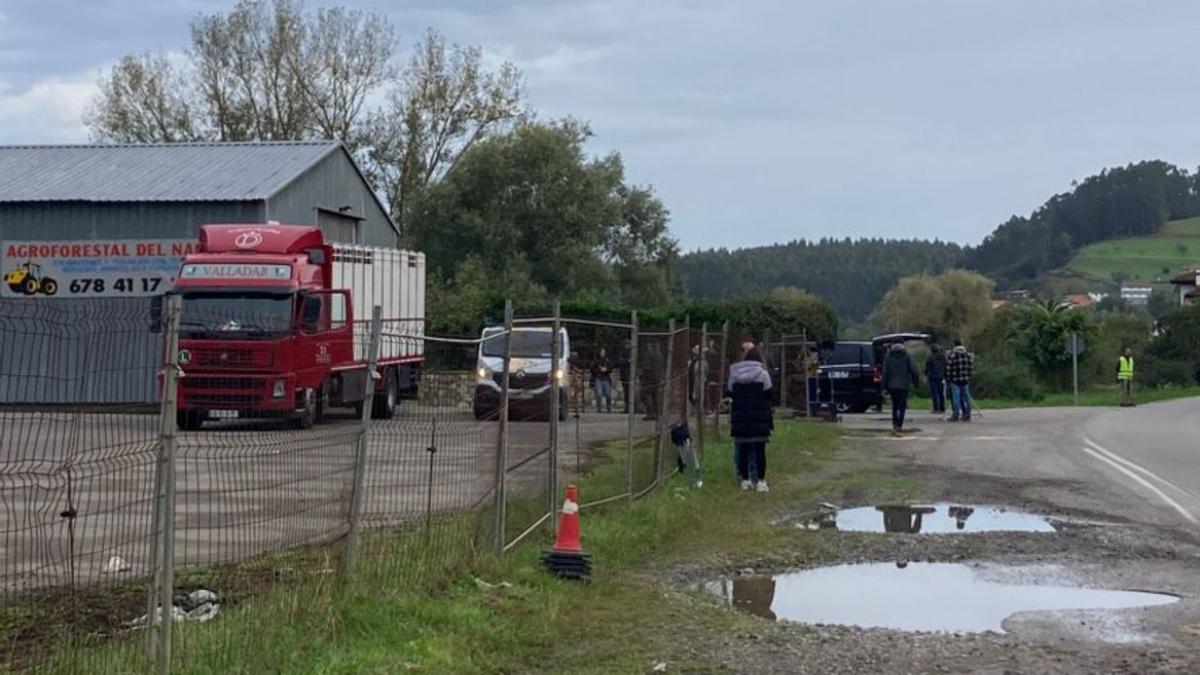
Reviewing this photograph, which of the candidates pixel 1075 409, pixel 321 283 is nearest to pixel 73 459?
pixel 321 283

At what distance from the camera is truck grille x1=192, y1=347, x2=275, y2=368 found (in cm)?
1983

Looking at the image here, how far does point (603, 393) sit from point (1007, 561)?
5235 millimetres

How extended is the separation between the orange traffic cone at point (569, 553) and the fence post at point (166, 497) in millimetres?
4416

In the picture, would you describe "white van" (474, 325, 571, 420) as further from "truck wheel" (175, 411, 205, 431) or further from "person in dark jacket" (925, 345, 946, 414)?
"person in dark jacket" (925, 345, 946, 414)

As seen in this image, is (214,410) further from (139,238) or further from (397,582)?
(139,238)

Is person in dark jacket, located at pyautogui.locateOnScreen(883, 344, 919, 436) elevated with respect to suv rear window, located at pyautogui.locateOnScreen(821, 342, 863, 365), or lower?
lower

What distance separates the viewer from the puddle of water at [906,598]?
33.6 feet

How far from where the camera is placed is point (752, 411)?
17234 millimetres

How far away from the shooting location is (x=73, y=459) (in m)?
6.94

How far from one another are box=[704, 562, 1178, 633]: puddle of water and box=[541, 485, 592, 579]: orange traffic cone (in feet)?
3.59

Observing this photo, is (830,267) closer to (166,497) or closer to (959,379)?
(959,379)

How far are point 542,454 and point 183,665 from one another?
231 inches

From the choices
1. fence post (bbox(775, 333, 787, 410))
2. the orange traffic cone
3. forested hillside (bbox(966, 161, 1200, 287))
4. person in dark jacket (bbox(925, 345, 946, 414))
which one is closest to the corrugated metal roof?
fence post (bbox(775, 333, 787, 410))

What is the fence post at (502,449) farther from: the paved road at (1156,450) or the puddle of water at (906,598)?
the paved road at (1156,450)
